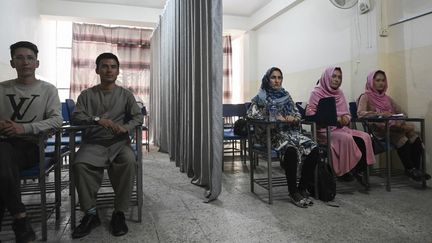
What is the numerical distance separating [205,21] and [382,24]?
6.66 feet

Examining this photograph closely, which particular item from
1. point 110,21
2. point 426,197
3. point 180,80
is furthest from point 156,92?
point 426,197

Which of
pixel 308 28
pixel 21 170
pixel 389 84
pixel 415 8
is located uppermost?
pixel 308 28

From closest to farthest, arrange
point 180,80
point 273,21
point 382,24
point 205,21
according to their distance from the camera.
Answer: point 205,21 < point 382,24 < point 180,80 < point 273,21

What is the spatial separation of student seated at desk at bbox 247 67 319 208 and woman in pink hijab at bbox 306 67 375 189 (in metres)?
0.35

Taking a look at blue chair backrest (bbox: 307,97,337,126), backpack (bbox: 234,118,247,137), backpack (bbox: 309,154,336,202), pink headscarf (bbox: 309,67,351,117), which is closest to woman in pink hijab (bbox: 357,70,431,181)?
pink headscarf (bbox: 309,67,351,117)

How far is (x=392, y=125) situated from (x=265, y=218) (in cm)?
177

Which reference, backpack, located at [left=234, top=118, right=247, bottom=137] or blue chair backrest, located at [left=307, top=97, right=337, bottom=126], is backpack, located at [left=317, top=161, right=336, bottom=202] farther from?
backpack, located at [left=234, top=118, right=247, bottom=137]

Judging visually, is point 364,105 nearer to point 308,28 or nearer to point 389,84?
point 389,84

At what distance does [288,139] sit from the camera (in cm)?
244

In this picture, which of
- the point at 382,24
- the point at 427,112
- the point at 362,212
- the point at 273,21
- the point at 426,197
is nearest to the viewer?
the point at 362,212

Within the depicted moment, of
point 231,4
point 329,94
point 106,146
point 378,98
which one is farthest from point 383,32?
point 106,146

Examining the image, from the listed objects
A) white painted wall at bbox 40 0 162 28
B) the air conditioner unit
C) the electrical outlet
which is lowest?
the electrical outlet

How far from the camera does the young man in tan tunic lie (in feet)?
5.91

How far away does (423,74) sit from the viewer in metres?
3.02
